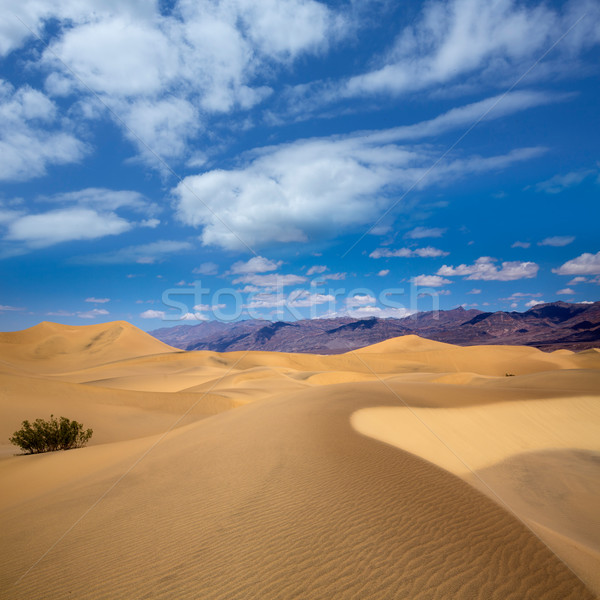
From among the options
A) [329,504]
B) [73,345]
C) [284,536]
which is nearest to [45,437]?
[329,504]

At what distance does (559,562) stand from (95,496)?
→ 799cm

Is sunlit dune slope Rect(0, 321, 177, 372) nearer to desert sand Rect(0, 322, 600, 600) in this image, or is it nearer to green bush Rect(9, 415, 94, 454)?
green bush Rect(9, 415, 94, 454)

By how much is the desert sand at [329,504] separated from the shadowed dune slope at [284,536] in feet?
0.08

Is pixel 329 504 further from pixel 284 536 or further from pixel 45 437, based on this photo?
pixel 45 437

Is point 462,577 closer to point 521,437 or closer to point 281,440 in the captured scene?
point 281,440

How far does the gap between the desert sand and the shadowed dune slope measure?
25mm

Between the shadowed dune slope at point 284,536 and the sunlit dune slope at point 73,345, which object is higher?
the sunlit dune slope at point 73,345

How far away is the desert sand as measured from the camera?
3.99m

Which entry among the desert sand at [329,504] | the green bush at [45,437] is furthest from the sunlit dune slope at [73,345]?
the desert sand at [329,504]

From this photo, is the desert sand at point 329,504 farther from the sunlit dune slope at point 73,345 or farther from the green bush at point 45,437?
the sunlit dune slope at point 73,345

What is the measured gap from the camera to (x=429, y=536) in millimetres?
4695

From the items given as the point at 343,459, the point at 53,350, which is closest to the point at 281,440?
the point at 343,459

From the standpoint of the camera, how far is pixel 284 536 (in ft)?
15.4

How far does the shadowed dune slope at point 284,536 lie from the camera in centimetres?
385
